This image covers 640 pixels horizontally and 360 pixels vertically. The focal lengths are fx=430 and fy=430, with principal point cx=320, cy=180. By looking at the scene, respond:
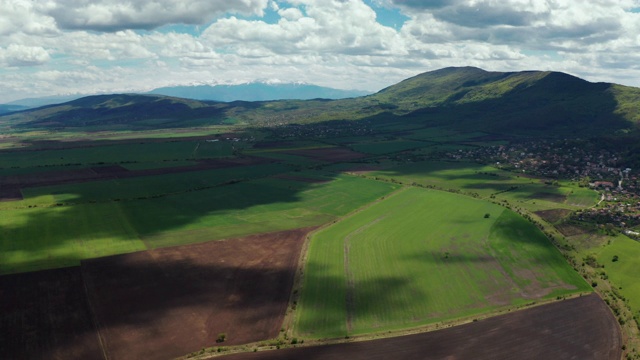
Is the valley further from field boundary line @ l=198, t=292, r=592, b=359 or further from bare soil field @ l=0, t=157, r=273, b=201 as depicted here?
bare soil field @ l=0, t=157, r=273, b=201

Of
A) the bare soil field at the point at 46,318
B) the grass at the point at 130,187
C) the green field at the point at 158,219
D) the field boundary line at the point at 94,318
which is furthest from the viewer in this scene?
the grass at the point at 130,187

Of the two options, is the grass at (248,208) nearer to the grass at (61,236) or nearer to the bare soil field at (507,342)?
the grass at (61,236)

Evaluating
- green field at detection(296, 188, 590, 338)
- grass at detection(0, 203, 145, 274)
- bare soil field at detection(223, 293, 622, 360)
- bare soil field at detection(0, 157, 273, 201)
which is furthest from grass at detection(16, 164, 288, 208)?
bare soil field at detection(223, 293, 622, 360)

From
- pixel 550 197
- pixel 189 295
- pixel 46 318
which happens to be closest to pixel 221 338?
pixel 189 295

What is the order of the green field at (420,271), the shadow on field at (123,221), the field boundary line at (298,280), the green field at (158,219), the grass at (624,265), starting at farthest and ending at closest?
the green field at (158,219)
the shadow on field at (123,221)
the grass at (624,265)
the green field at (420,271)
the field boundary line at (298,280)

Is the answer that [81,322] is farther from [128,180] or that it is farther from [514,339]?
[128,180]

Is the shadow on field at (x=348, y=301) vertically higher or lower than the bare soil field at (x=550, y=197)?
lower

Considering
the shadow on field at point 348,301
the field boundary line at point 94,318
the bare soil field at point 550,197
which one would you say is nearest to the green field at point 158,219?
the field boundary line at point 94,318
